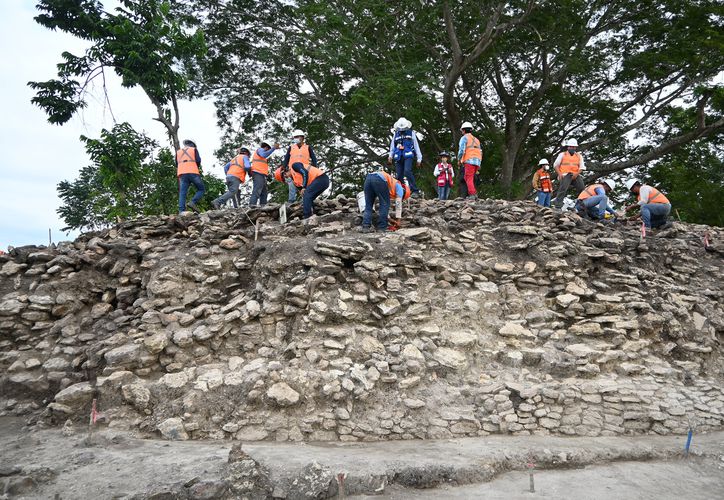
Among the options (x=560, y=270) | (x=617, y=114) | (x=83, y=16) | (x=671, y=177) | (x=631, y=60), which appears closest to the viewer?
(x=560, y=270)

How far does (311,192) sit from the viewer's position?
7855mm

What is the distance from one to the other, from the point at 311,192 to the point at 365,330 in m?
2.95

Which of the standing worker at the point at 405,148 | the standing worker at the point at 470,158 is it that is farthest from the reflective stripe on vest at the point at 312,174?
the standing worker at the point at 470,158

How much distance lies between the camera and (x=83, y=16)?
11.5 m

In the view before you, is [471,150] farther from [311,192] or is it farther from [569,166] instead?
[311,192]

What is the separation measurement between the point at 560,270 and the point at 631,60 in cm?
1048

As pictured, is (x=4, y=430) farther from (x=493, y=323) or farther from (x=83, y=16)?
(x=83, y=16)

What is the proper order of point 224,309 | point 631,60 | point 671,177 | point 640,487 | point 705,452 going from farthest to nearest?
point 671,177, point 631,60, point 224,309, point 705,452, point 640,487

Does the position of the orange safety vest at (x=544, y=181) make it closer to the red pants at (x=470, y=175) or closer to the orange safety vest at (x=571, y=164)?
the orange safety vest at (x=571, y=164)

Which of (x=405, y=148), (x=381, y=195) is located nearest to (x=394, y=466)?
(x=381, y=195)

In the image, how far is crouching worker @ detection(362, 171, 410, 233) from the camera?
6.98m

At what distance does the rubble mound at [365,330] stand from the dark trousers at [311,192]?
1.18 feet

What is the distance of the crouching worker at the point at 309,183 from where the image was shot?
7832mm

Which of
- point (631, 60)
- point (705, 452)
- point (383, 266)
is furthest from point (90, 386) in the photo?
point (631, 60)
